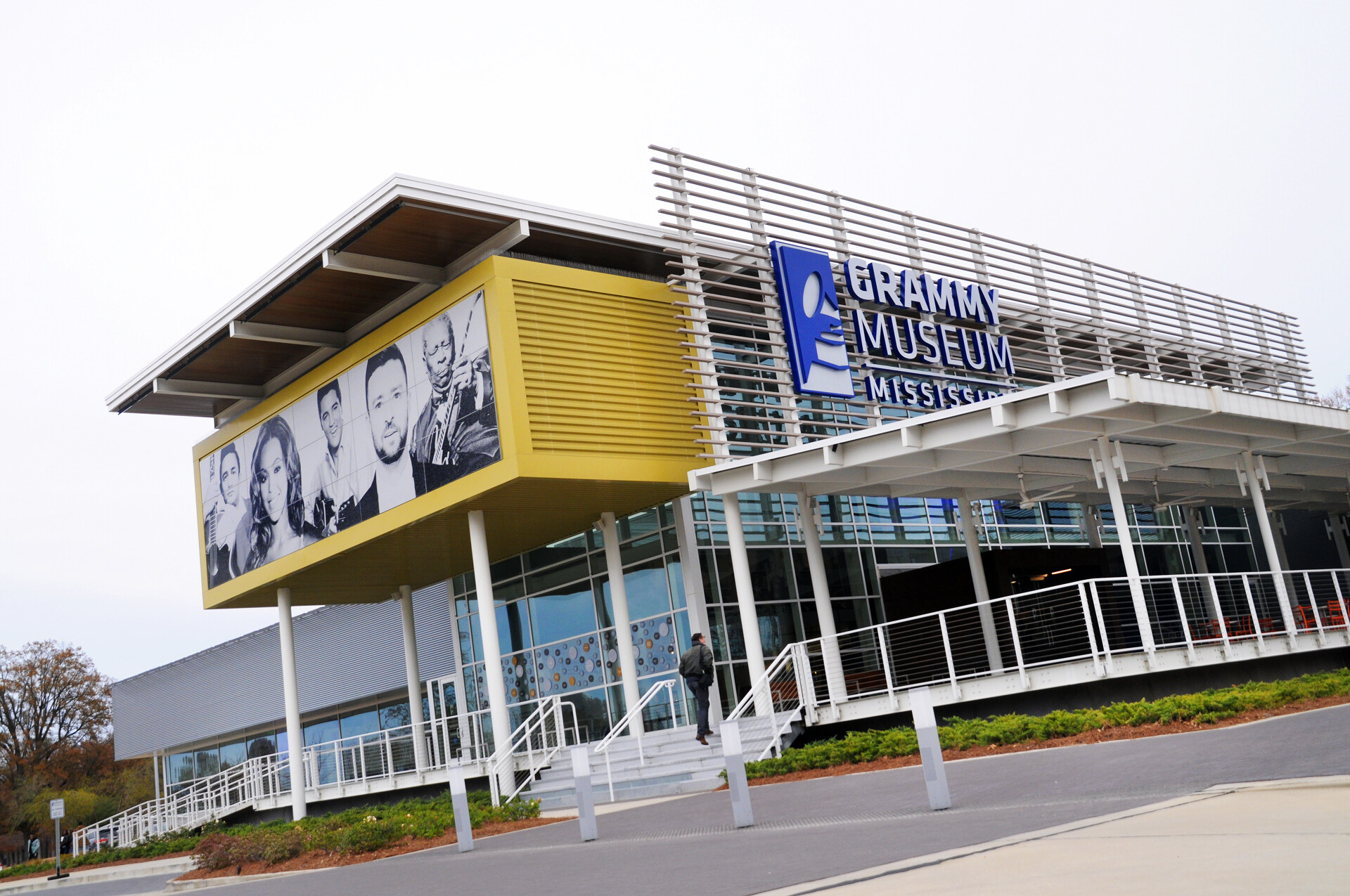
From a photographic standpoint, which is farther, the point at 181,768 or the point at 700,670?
the point at 181,768

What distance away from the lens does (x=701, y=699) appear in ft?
62.2

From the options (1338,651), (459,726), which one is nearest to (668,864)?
(1338,651)

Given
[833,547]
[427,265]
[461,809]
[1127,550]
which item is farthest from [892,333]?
[461,809]

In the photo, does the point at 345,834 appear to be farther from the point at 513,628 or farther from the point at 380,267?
the point at 513,628

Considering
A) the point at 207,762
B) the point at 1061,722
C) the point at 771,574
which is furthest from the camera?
the point at 207,762

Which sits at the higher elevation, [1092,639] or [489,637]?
[489,637]

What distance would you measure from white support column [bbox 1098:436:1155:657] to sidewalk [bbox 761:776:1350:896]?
924cm

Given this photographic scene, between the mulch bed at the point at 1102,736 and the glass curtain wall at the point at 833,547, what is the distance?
726cm

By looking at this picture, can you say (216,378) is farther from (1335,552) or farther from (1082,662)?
(1335,552)

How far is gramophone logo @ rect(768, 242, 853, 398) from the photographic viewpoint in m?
23.2

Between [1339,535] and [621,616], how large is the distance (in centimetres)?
2272

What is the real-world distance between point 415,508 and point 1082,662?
12.0 metres

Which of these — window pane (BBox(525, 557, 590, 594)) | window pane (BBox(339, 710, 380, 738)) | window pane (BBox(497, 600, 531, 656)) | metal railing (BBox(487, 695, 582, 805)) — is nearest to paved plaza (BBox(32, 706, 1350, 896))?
metal railing (BBox(487, 695, 582, 805))

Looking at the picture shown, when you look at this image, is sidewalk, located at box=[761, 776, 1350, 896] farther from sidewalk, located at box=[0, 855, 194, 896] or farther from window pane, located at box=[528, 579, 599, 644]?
sidewalk, located at box=[0, 855, 194, 896]
